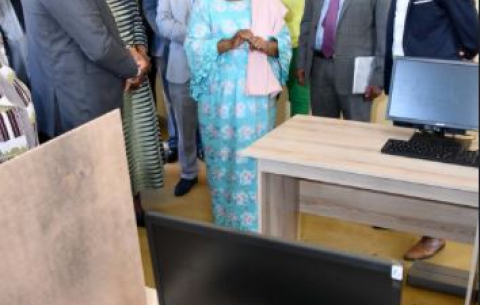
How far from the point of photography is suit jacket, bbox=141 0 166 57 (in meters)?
3.32

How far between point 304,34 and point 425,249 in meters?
1.28

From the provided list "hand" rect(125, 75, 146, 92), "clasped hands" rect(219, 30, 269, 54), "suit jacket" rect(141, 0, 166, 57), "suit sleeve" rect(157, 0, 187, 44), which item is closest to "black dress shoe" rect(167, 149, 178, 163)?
"suit jacket" rect(141, 0, 166, 57)

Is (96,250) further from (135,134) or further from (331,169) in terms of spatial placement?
(135,134)

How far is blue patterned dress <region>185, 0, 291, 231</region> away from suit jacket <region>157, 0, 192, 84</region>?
14.9 inches

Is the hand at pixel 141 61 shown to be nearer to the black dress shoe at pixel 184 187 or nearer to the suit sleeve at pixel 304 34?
the suit sleeve at pixel 304 34

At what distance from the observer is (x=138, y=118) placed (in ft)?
9.23

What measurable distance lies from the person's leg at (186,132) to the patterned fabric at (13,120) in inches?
56.6

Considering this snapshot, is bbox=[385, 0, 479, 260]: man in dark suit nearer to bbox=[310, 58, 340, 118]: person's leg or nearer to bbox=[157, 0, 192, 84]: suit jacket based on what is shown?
bbox=[310, 58, 340, 118]: person's leg

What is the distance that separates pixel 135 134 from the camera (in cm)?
283

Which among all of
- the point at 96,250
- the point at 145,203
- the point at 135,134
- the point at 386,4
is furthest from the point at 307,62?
the point at 96,250

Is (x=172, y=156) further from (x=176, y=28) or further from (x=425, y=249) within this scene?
(x=425, y=249)


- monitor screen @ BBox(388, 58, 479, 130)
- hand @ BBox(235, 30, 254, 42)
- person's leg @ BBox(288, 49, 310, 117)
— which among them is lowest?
person's leg @ BBox(288, 49, 310, 117)

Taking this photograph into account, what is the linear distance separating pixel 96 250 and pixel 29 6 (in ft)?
4.65

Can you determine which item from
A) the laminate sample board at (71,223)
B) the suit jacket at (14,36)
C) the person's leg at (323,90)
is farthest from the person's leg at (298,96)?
the laminate sample board at (71,223)
